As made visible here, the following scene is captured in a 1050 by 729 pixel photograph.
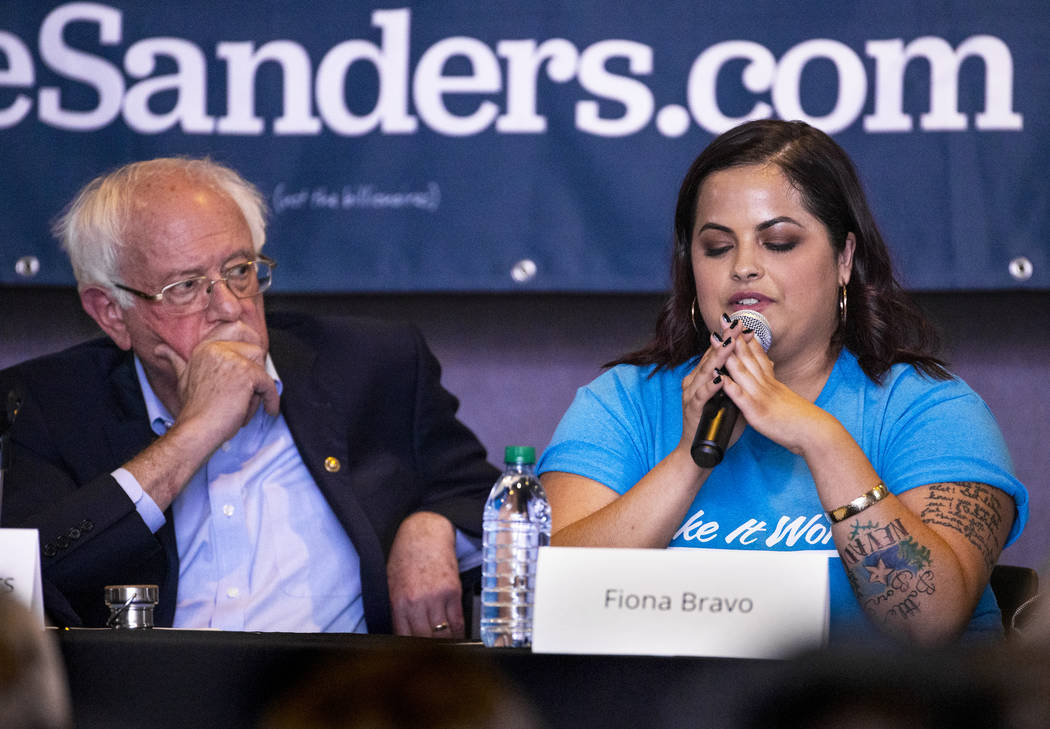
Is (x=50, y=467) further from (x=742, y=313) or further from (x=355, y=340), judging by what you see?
(x=742, y=313)

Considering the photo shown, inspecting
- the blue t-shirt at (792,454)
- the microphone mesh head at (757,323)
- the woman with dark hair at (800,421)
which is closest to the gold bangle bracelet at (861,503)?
the woman with dark hair at (800,421)

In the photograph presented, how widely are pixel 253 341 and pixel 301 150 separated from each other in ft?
2.40

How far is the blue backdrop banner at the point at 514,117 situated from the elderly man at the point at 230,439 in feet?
1.37

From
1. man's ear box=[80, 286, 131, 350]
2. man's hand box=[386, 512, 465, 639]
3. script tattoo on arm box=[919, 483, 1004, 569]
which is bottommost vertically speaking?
man's hand box=[386, 512, 465, 639]

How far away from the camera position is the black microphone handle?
1585 millimetres

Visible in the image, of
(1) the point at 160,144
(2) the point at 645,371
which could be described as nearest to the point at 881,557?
(2) the point at 645,371

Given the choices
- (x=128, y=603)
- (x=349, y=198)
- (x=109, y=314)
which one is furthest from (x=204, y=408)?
(x=349, y=198)

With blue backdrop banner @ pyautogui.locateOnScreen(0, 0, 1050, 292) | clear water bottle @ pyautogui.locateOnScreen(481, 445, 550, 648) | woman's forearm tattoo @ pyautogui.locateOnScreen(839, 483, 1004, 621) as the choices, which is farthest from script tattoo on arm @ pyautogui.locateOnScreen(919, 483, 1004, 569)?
blue backdrop banner @ pyautogui.locateOnScreen(0, 0, 1050, 292)

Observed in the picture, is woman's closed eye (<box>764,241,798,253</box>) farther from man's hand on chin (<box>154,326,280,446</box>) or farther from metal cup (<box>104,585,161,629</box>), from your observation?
metal cup (<box>104,585,161,629</box>)

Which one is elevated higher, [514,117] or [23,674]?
[514,117]

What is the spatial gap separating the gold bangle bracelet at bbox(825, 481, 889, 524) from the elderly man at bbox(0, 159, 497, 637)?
2.56 ft

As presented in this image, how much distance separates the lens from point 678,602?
3.84 ft

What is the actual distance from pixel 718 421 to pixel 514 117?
4.58 feet

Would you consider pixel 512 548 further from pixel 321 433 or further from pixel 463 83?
pixel 463 83
